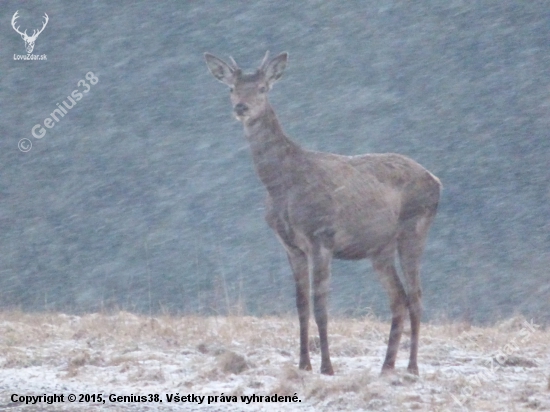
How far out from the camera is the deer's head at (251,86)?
32.8 feet

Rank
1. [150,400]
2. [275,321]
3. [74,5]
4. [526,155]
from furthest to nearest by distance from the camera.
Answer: [74,5] → [526,155] → [275,321] → [150,400]

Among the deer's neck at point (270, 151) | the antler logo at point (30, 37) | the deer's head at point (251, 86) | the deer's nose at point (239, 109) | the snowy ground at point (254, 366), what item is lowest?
the snowy ground at point (254, 366)

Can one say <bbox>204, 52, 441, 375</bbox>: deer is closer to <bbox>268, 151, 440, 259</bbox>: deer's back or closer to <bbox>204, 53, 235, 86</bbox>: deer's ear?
<bbox>268, 151, 440, 259</bbox>: deer's back

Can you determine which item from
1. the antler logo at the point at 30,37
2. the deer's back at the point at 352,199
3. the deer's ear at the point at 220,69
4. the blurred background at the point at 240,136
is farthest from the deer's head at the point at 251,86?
the antler logo at the point at 30,37

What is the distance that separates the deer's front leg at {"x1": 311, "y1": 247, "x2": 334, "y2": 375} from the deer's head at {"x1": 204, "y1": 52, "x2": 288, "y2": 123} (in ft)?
4.90

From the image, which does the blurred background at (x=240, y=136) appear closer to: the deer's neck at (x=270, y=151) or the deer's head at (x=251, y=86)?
the deer's head at (x=251, y=86)

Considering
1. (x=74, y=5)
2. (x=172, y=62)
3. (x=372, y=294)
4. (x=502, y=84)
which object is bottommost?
(x=372, y=294)

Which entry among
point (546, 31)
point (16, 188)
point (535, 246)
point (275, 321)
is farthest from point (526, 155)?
point (275, 321)

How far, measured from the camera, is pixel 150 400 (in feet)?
26.5

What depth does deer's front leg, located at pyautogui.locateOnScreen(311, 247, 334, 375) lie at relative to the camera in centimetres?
930

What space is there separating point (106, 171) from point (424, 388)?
24847 mm

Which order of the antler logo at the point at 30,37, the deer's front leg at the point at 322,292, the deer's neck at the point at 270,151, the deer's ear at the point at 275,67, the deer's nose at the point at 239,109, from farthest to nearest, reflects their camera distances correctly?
the antler logo at the point at 30,37 < the deer's ear at the point at 275,67 < the deer's nose at the point at 239,109 < the deer's neck at the point at 270,151 < the deer's front leg at the point at 322,292

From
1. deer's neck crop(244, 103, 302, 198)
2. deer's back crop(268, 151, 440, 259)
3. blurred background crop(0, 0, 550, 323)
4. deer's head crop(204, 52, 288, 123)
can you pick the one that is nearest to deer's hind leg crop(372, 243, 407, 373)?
deer's back crop(268, 151, 440, 259)

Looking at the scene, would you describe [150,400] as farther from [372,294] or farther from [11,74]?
[11,74]
